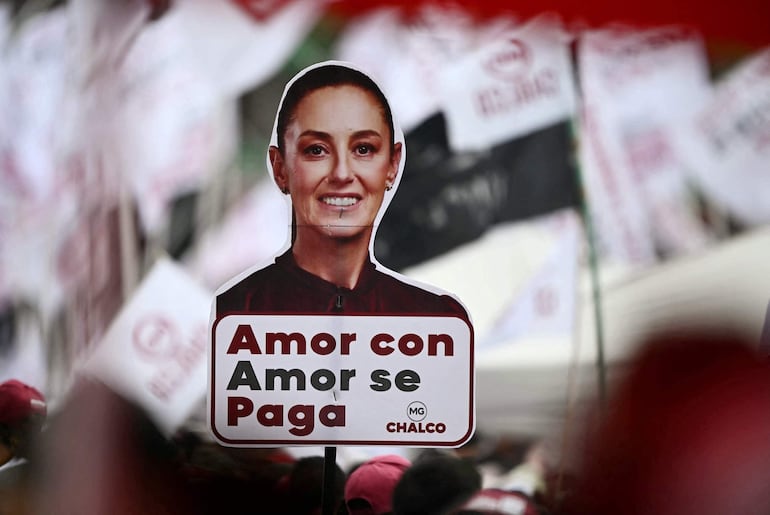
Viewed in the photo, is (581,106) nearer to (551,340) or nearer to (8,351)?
(551,340)

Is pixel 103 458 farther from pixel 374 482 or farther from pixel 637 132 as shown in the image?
pixel 637 132

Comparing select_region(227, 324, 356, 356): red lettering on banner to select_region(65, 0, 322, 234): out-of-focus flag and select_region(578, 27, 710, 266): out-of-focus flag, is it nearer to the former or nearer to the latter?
select_region(65, 0, 322, 234): out-of-focus flag

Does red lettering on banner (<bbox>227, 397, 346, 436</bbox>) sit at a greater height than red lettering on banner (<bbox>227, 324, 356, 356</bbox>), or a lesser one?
lesser

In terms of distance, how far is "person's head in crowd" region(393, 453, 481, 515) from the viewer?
176 cm

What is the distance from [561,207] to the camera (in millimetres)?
1766

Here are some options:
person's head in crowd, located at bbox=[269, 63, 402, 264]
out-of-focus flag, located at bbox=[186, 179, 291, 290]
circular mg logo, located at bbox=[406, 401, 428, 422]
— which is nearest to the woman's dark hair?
person's head in crowd, located at bbox=[269, 63, 402, 264]

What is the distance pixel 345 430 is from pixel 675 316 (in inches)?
Result: 30.3

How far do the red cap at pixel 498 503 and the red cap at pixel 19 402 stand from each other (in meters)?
0.94

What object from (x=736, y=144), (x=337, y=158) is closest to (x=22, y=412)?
(x=337, y=158)

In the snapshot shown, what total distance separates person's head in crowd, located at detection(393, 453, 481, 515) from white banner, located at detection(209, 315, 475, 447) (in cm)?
5

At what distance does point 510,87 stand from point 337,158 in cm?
41

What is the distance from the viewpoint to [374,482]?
176 cm

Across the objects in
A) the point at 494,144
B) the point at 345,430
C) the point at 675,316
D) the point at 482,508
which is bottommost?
the point at 482,508

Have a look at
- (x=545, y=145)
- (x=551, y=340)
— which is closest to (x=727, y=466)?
(x=551, y=340)
